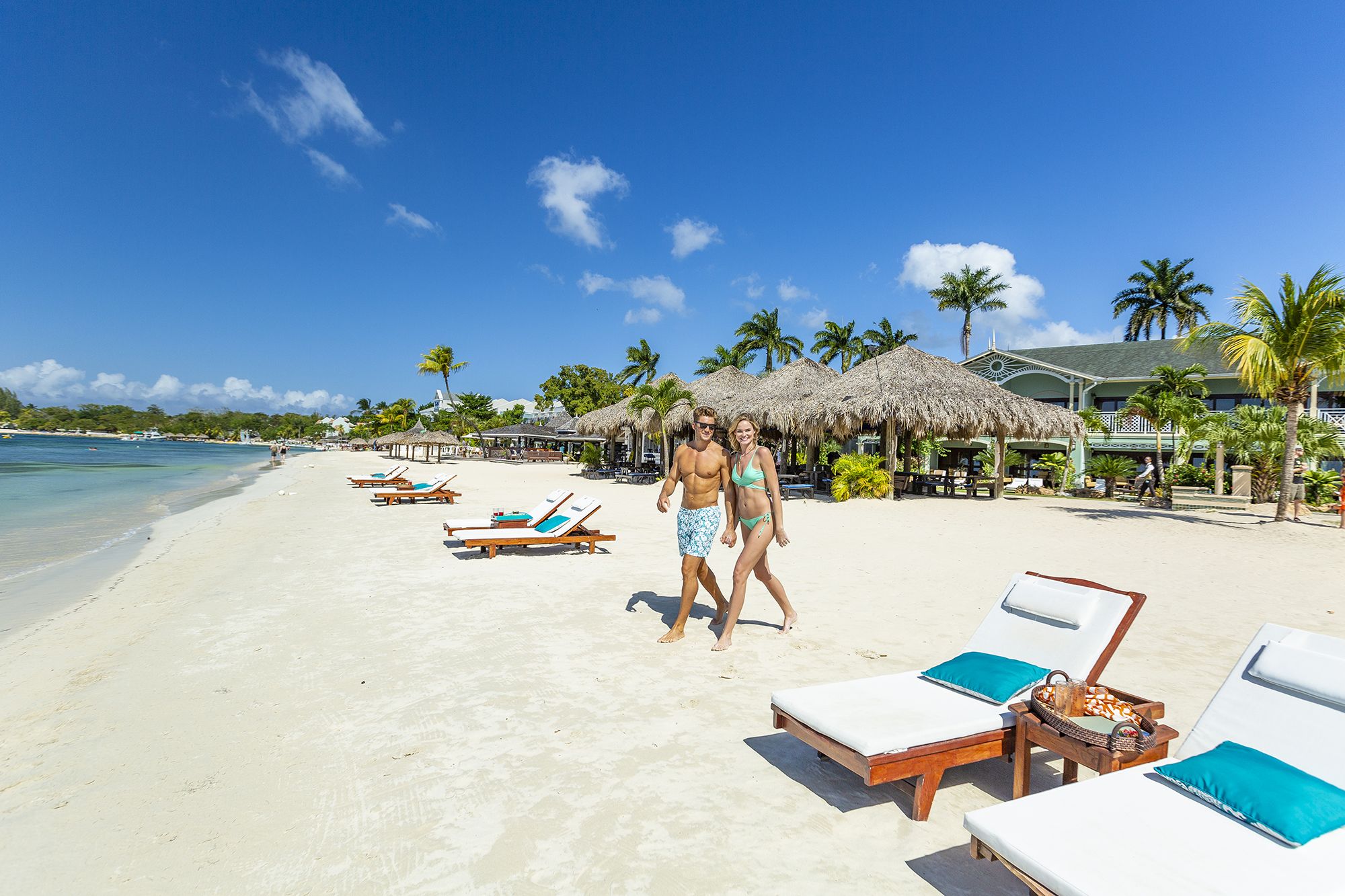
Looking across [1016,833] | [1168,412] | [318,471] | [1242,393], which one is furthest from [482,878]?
[318,471]

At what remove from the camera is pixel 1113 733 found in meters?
2.35

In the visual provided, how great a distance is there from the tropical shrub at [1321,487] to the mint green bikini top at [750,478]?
60.0ft

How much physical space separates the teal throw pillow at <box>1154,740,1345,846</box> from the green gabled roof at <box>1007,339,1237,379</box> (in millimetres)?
28312

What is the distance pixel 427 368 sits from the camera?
60875 millimetres

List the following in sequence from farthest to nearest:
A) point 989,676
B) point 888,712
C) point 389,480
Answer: point 389,480 < point 989,676 < point 888,712

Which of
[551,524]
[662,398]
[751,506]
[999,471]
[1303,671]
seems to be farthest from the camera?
[662,398]

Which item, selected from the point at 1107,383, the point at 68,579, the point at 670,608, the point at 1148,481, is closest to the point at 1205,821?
the point at 670,608

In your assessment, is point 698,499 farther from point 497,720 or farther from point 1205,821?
point 1205,821

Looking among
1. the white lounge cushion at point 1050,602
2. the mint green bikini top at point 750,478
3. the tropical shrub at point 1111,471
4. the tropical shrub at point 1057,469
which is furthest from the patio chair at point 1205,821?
the tropical shrub at point 1057,469

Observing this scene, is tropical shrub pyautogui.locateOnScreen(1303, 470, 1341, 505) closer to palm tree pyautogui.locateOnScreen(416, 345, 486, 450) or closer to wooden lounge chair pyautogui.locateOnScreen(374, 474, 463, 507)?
wooden lounge chair pyautogui.locateOnScreen(374, 474, 463, 507)

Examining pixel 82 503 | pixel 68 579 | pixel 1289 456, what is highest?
pixel 1289 456

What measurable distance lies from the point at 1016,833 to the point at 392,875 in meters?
2.05

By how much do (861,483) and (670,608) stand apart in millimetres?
12310

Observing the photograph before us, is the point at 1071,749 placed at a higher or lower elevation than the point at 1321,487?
lower
